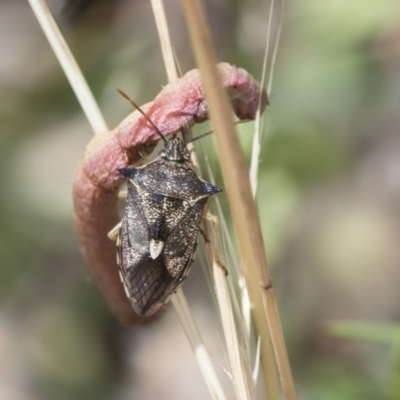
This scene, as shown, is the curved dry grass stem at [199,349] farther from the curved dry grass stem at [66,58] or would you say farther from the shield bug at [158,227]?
the curved dry grass stem at [66,58]

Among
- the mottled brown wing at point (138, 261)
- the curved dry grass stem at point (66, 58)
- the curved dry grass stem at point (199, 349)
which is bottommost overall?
the curved dry grass stem at point (199, 349)

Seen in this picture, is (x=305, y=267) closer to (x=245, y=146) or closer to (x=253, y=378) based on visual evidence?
(x=245, y=146)

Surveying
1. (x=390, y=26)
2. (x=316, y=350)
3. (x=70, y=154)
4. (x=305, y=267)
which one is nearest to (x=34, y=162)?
(x=70, y=154)

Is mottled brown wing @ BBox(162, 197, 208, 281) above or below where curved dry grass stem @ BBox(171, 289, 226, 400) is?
above

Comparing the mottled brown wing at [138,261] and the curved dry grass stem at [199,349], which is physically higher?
the mottled brown wing at [138,261]

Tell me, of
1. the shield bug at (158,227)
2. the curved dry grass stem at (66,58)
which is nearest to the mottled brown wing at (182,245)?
the shield bug at (158,227)

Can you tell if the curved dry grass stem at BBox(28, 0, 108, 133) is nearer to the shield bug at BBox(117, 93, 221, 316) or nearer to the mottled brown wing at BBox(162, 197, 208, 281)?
the shield bug at BBox(117, 93, 221, 316)

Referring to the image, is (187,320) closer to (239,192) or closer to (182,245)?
(182,245)

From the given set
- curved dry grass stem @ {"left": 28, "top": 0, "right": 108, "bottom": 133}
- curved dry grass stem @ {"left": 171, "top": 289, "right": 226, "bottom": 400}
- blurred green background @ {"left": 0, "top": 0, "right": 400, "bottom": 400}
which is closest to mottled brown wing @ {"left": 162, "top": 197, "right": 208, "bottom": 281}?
curved dry grass stem @ {"left": 171, "top": 289, "right": 226, "bottom": 400}
